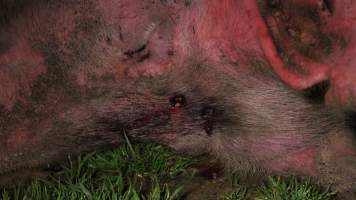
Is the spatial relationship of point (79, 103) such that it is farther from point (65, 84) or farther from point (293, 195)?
point (293, 195)

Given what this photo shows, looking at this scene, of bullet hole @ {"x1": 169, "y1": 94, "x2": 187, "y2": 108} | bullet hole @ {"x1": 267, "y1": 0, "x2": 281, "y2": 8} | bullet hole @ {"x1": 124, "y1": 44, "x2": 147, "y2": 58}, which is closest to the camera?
bullet hole @ {"x1": 267, "y1": 0, "x2": 281, "y2": 8}

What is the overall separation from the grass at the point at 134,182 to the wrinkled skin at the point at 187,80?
2.8 inches

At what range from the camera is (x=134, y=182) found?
253 centimetres

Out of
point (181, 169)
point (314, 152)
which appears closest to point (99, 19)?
point (181, 169)

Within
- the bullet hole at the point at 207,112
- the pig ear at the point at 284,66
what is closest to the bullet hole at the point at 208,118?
the bullet hole at the point at 207,112

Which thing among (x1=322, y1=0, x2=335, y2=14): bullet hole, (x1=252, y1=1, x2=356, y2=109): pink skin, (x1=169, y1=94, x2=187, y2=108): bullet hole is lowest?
(x1=169, y1=94, x2=187, y2=108): bullet hole

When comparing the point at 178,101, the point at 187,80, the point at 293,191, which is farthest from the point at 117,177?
the point at 293,191

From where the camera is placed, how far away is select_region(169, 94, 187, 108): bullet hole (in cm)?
239

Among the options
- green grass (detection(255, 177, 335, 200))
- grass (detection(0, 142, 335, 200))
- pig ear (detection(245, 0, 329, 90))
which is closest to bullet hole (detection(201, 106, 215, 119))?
grass (detection(0, 142, 335, 200))

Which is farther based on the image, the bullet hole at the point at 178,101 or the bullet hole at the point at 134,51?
the bullet hole at the point at 178,101

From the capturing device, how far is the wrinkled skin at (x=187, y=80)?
1.97 m

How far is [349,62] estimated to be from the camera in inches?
77.0

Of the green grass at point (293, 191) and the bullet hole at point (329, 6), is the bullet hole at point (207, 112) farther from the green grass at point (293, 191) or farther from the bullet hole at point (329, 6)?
the bullet hole at point (329, 6)

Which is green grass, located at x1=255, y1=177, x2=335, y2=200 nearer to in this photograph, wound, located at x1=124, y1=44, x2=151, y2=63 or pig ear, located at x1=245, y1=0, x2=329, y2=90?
pig ear, located at x1=245, y1=0, x2=329, y2=90
